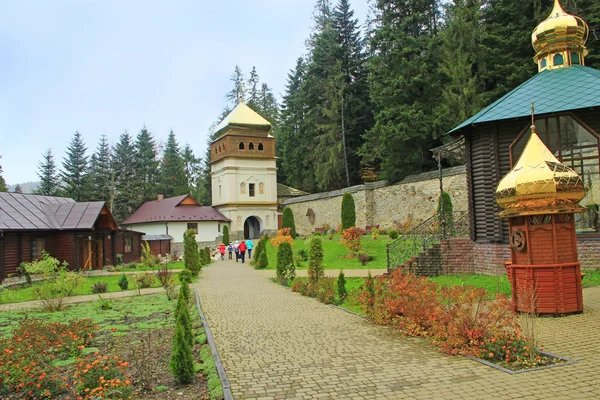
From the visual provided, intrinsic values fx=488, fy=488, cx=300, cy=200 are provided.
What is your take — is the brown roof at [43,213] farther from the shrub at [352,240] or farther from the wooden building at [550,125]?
the wooden building at [550,125]

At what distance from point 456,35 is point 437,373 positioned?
26999 millimetres

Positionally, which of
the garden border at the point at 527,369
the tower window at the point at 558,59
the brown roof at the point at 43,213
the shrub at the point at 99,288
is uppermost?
the tower window at the point at 558,59

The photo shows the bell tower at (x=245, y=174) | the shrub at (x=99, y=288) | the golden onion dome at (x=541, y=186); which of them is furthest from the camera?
the bell tower at (x=245, y=174)

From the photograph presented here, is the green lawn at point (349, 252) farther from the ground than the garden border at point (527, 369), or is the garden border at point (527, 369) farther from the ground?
the green lawn at point (349, 252)

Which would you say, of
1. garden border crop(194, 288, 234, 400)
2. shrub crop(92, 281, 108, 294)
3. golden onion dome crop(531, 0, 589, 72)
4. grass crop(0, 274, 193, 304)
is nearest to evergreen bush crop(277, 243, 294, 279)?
grass crop(0, 274, 193, 304)

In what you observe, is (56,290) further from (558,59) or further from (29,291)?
(558,59)

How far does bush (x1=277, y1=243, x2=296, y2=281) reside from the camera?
1836 centimetres

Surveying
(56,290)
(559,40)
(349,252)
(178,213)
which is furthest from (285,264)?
(178,213)

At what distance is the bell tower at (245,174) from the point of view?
47469 mm

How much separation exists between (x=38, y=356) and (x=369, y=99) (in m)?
39.9

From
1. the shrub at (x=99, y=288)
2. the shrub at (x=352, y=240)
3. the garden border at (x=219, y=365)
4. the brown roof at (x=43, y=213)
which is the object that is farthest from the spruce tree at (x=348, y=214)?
the garden border at (x=219, y=365)

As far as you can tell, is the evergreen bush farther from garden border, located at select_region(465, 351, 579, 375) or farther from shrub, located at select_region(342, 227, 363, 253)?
garden border, located at select_region(465, 351, 579, 375)

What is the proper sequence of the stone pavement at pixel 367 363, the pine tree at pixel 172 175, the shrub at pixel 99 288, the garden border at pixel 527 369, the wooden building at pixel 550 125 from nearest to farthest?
the stone pavement at pixel 367 363 < the garden border at pixel 527 369 < the wooden building at pixel 550 125 < the shrub at pixel 99 288 < the pine tree at pixel 172 175

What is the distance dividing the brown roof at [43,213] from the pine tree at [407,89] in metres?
18.6
